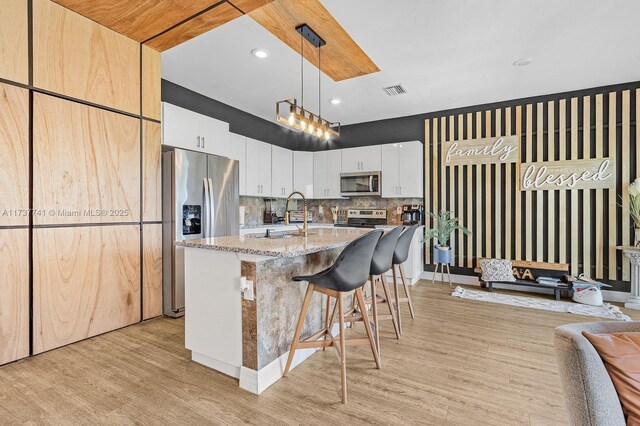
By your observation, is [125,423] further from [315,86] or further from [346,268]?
[315,86]

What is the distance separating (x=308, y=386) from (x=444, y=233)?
3.51 meters

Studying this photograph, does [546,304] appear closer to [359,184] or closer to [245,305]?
[359,184]

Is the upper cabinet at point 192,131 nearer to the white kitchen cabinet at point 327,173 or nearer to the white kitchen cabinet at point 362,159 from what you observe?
the white kitchen cabinet at point 327,173

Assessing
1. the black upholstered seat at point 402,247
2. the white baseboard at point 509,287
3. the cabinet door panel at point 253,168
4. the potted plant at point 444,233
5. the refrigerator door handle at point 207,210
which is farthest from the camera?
the cabinet door panel at point 253,168

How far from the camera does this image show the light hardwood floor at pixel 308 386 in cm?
180

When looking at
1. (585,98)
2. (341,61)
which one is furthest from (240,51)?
(585,98)

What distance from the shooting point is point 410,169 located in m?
5.20

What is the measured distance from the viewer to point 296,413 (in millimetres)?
1826

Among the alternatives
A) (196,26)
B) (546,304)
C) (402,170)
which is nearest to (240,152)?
(196,26)

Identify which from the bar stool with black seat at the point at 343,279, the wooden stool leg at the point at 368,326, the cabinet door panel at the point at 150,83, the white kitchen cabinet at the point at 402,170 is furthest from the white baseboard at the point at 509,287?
the cabinet door panel at the point at 150,83

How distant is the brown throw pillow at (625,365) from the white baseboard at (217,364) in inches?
78.1

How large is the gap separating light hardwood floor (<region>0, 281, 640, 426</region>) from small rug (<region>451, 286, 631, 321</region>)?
102cm

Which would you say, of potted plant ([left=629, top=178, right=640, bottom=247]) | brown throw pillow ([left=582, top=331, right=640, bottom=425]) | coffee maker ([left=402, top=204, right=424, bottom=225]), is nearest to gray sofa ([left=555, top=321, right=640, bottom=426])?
brown throw pillow ([left=582, top=331, right=640, bottom=425])

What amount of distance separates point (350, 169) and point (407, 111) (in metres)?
1.36
